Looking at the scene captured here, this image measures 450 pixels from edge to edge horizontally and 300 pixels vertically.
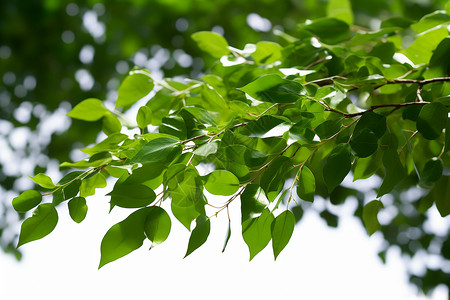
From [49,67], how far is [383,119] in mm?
2010

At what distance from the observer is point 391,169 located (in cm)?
37

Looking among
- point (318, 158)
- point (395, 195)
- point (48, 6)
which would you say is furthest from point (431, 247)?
point (48, 6)

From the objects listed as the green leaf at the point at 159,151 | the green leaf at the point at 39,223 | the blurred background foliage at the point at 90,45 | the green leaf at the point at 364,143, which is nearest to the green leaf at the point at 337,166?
the green leaf at the point at 364,143

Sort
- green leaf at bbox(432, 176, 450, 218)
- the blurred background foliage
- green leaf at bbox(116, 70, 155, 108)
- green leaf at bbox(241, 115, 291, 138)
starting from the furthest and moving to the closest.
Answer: the blurred background foliage < green leaf at bbox(116, 70, 155, 108) < green leaf at bbox(432, 176, 450, 218) < green leaf at bbox(241, 115, 291, 138)

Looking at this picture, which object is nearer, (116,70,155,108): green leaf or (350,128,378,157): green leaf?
(350,128,378,157): green leaf

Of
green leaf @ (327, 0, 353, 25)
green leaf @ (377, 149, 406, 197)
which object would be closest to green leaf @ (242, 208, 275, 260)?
green leaf @ (377, 149, 406, 197)

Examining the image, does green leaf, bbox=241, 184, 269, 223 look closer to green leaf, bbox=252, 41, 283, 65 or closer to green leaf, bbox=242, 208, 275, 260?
green leaf, bbox=242, 208, 275, 260

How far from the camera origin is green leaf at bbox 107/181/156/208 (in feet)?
1.06

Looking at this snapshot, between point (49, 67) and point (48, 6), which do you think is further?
point (49, 67)

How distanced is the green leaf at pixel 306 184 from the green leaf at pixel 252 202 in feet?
0.14

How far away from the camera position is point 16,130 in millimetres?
2182

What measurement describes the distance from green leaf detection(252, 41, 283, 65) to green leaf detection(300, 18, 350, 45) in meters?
0.04

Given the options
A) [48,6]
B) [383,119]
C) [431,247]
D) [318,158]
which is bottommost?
[431,247]

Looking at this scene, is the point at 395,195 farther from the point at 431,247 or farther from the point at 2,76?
the point at 2,76
